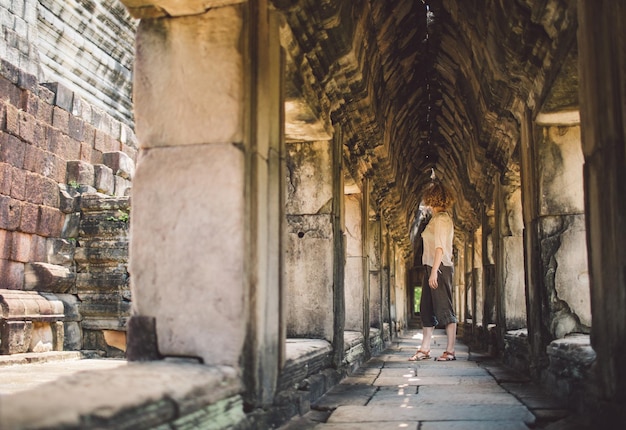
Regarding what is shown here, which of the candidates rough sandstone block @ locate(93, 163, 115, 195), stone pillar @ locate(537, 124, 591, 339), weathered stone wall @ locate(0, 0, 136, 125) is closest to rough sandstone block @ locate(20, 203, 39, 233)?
rough sandstone block @ locate(93, 163, 115, 195)

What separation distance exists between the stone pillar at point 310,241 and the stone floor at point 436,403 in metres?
0.62

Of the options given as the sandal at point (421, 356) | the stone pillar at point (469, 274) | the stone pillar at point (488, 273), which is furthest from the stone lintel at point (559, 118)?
the stone pillar at point (469, 274)

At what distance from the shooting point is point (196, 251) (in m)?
3.02

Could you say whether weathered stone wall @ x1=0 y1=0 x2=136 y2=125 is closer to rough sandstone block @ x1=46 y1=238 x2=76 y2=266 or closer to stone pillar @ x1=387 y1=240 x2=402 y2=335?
rough sandstone block @ x1=46 y1=238 x2=76 y2=266

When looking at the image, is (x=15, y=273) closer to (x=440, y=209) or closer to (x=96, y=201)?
(x=96, y=201)

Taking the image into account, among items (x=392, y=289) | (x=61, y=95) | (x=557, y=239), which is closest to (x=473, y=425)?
(x=557, y=239)

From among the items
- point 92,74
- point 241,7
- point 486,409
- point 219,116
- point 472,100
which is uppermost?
point 92,74

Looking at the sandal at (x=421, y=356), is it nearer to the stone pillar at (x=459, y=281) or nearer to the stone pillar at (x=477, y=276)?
the stone pillar at (x=477, y=276)

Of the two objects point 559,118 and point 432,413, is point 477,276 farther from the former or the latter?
point 432,413

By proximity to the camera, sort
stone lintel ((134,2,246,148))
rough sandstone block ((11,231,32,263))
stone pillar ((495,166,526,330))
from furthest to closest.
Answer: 1. rough sandstone block ((11,231,32,263))
2. stone pillar ((495,166,526,330))
3. stone lintel ((134,2,246,148))

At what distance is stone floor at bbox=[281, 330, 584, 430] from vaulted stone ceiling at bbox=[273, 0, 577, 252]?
217cm

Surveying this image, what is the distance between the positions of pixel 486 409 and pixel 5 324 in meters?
6.06

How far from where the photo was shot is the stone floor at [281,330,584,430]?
11.5 feet

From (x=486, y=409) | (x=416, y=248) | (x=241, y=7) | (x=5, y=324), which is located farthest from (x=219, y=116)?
(x=416, y=248)
